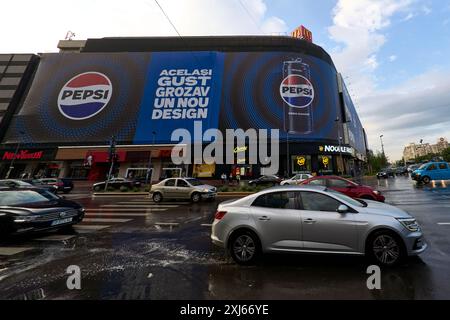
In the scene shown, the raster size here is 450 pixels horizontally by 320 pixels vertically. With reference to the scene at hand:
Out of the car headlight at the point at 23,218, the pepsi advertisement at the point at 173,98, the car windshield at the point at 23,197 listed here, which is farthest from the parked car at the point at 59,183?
the car headlight at the point at 23,218

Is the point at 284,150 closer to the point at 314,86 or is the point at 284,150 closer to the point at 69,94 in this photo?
the point at 314,86

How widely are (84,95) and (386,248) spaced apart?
51.3 meters

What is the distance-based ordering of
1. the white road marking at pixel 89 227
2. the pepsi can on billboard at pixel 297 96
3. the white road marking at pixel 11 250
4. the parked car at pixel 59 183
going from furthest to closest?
the pepsi can on billboard at pixel 297 96 < the parked car at pixel 59 183 < the white road marking at pixel 89 227 < the white road marking at pixel 11 250

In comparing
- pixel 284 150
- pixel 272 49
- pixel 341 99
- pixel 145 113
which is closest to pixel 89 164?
pixel 145 113

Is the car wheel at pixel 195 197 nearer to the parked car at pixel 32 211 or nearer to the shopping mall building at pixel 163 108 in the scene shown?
the parked car at pixel 32 211

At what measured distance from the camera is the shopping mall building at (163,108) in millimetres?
42406

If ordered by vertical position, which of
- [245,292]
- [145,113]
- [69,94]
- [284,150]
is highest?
[69,94]

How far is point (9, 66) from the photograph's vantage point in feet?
174

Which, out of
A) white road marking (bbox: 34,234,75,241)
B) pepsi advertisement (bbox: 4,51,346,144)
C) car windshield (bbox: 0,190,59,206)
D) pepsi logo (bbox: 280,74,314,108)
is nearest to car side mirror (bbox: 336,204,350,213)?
white road marking (bbox: 34,234,75,241)

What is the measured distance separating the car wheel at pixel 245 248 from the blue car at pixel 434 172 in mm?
23308

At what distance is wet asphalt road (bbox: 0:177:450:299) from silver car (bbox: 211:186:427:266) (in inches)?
13.5

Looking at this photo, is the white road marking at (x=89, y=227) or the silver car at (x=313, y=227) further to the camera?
the white road marking at (x=89, y=227)
